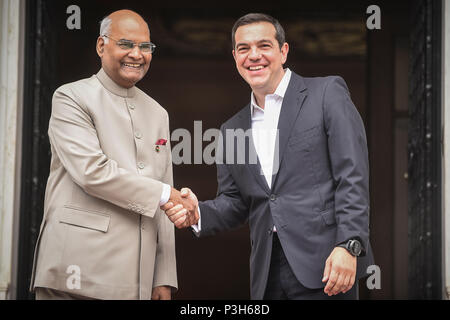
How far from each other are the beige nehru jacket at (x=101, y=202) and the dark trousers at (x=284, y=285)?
0.54 meters

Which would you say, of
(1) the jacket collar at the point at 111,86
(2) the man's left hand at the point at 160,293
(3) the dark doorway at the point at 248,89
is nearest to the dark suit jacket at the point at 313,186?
(2) the man's left hand at the point at 160,293

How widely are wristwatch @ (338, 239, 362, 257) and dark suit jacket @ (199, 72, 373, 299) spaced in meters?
0.03

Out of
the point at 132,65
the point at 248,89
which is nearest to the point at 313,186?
the point at 132,65

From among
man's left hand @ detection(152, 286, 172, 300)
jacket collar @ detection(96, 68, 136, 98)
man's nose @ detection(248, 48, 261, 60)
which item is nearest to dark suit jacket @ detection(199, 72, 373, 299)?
man's nose @ detection(248, 48, 261, 60)

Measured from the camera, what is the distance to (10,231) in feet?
14.0

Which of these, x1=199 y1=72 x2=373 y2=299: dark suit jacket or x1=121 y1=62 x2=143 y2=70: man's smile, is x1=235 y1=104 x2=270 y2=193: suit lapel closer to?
x1=199 y1=72 x2=373 y2=299: dark suit jacket

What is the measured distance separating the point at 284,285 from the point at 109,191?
0.99 meters

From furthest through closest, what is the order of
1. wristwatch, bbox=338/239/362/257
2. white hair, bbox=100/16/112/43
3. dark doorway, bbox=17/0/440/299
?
dark doorway, bbox=17/0/440/299, white hair, bbox=100/16/112/43, wristwatch, bbox=338/239/362/257

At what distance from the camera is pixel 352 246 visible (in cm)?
337

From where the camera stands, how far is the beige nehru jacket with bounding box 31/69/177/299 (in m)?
3.57

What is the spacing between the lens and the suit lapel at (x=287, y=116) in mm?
3688

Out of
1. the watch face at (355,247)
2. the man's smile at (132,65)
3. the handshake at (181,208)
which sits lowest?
the watch face at (355,247)

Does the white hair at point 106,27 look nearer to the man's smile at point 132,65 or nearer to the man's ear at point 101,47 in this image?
the man's ear at point 101,47

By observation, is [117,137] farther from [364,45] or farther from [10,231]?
[364,45]
